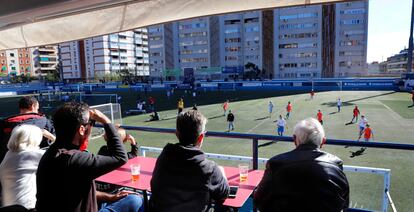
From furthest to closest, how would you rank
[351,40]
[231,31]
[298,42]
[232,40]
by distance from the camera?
[232,40] < [231,31] < [298,42] < [351,40]

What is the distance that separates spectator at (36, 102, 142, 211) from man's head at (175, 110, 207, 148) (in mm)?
525

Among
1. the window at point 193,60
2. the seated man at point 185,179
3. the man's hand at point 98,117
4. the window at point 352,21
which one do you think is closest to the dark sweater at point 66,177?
the man's hand at point 98,117

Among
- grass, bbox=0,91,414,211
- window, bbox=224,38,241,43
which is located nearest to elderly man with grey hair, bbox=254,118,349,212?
grass, bbox=0,91,414,211

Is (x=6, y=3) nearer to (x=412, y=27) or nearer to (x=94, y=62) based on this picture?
(x=412, y=27)

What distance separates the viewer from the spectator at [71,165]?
225 cm

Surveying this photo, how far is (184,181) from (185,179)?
0.07ft

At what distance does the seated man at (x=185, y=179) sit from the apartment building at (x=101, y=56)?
372ft

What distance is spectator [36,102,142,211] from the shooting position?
2252mm

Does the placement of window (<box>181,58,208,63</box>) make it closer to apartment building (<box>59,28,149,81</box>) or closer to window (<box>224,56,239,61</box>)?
window (<box>224,56,239,61</box>)

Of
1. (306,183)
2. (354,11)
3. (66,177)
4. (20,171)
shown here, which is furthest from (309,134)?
(354,11)

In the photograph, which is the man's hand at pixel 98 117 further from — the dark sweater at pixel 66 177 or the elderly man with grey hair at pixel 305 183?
the elderly man with grey hair at pixel 305 183

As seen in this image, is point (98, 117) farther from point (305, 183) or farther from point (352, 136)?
point (352, 136)

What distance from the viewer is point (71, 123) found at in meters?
2.36

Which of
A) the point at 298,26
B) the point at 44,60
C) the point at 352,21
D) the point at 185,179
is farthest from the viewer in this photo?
the point at 44,60
